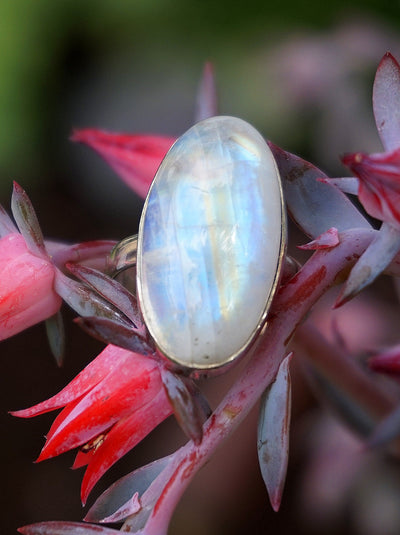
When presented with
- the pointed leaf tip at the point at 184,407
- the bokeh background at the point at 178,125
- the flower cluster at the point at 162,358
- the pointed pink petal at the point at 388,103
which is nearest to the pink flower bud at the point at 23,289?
the flower cluster at the point at 162,358

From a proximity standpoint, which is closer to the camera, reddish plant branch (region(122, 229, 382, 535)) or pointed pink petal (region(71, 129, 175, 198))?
reddish plant branch (region(122, 229, 382, 535))

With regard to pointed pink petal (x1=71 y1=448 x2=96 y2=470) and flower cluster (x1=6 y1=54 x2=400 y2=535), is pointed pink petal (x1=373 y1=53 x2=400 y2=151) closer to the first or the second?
flower cluster (x1=6 y1=54 x2=400 y2=535)

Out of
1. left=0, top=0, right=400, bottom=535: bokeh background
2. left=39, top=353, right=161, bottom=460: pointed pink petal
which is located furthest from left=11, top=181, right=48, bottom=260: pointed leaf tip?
left=0, top=0, right=400, bottom=535: bokeh background

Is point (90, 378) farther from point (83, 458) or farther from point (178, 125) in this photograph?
point (178, 125)

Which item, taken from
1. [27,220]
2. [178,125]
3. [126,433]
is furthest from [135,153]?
[178,125]

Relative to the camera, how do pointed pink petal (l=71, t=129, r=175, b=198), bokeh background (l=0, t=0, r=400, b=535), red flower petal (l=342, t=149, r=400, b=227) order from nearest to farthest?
red flower petal (l=342, t=149, r=400, b=227) < pointed pink petal (l=71, t=129, r=175, b=198) < bokeh background (l=0, t=0, r=400, b=535)

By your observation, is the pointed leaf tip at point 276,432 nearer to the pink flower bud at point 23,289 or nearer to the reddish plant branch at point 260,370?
the reddish plant branch at point 260,370

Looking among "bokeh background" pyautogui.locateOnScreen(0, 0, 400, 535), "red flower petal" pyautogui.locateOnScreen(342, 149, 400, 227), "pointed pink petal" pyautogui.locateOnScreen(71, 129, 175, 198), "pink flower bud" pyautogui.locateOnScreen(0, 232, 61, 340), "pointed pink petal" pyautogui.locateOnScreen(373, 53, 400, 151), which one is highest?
"pointed pink petal" pyautogui.locateOnScreen(373, 53, 400, 151)
